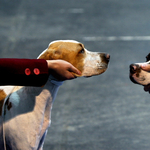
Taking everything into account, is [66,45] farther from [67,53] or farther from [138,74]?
[138,74]

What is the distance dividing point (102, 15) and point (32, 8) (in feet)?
7.84

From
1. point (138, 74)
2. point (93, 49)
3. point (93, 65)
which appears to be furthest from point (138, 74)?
point (93, 49)

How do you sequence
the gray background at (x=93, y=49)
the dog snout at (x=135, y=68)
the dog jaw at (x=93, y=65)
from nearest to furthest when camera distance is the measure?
1. the dog jaw at (x=93, y=65)
2. the dog snout at (x=135, y=68)
3. the gray background at (x=93, y=49)

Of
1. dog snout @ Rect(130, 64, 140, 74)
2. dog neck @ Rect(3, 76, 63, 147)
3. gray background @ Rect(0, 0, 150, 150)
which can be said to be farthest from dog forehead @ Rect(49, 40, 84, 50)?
gray background @ Rect(0, 0, 150, 150)

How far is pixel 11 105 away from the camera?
3.02 meters

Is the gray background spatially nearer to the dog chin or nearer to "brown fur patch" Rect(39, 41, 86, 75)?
the dog chin

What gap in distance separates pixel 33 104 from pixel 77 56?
0.58 m

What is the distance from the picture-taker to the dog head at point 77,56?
3.06 meters

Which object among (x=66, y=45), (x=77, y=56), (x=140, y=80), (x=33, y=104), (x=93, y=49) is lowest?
(x=93, y=49)

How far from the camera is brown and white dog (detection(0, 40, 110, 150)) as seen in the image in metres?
3.00

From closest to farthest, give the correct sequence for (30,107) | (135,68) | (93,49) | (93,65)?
(30,107) < (93,65) < (135,68) < (93,49)

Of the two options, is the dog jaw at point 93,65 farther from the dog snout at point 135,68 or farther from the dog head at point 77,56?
the dog snout at point 135,68

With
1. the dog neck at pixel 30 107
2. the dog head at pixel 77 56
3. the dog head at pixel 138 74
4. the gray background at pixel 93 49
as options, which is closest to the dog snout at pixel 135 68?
the dog head at pixel 138 74

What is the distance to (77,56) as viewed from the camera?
10.3 ft
